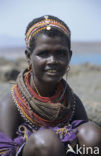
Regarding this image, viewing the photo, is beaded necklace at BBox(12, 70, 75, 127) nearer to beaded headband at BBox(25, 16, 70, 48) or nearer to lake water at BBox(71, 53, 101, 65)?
beaded headband at BBox(25, 16, 70, 48)

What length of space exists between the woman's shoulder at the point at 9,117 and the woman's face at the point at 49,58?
30 cm

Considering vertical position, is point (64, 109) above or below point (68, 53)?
below

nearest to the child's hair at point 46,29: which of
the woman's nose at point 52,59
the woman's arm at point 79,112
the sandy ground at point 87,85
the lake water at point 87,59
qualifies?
the woman's nose at point 52,59

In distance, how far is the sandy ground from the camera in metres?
3.42

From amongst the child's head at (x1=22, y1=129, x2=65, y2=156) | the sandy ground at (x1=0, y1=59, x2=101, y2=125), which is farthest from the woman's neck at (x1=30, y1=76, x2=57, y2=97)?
the sandy ground at (x1=0, y1=59, x2=101, y2=125)

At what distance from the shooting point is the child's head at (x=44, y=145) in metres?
1.82

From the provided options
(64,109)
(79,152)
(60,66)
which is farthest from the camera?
(64,109)

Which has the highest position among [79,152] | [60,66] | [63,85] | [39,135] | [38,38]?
[38,38]

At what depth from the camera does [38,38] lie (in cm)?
221

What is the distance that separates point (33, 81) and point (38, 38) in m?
0.38

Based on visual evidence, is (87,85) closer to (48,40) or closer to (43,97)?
(43,97)

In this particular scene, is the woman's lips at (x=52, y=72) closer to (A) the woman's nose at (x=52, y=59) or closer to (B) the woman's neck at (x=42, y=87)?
(A) the woman's nose at (x=52, y=59)

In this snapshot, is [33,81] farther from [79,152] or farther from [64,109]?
[79,152]

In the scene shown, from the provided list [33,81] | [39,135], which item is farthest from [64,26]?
[39,135]
